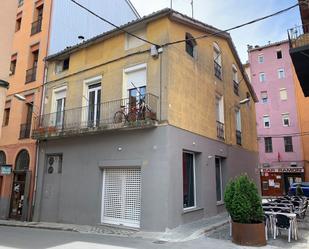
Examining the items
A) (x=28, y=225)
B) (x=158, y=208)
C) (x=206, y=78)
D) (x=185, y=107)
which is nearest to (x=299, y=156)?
(x=206, y=78)

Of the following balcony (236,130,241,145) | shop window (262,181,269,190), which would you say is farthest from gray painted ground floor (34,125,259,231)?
shop window (262,181,269,190)

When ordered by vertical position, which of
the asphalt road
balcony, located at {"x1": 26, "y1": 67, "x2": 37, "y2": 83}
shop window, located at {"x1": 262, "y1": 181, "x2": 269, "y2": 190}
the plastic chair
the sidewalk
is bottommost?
the asphalt road

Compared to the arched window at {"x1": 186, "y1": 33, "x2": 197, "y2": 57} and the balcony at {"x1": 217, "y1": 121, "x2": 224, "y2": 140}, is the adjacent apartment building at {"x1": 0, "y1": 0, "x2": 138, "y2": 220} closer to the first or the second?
the arched window at {"x1": 186, "y1": 33, "x2": 197, "y2": 57}

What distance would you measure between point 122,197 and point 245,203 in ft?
15.9

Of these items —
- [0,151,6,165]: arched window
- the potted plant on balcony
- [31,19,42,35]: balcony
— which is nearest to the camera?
the potted plant on balcony

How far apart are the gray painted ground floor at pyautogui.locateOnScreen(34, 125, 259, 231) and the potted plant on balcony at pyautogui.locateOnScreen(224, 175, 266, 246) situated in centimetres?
238

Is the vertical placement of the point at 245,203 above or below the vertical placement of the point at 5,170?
below

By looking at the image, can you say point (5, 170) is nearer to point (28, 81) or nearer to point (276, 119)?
point (28, 81)

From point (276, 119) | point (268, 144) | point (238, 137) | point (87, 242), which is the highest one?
point (276, 119)

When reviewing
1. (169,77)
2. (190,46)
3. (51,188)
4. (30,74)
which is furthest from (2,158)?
(190,46)

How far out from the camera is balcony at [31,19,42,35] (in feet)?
54.8

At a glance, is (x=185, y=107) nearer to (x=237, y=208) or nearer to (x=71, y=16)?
(x=237, y=208)

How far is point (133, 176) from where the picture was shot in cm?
1104

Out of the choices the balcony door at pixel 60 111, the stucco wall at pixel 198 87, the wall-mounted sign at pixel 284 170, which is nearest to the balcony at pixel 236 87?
the stucco wall at pixel 198 87
